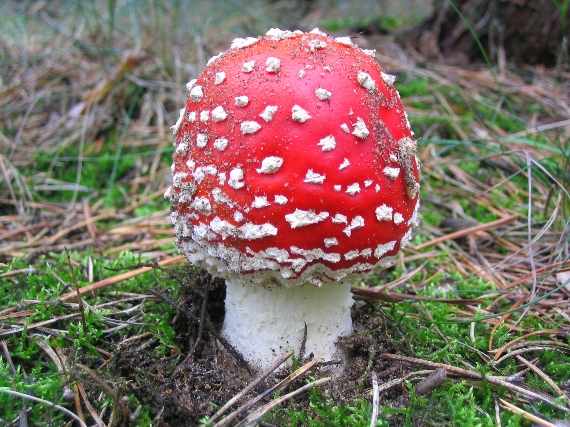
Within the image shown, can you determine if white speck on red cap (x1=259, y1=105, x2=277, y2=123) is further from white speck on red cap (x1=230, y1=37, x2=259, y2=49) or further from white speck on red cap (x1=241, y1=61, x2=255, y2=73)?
white speck on red cap (x1=230, y1=37, x2=259, y2=49)

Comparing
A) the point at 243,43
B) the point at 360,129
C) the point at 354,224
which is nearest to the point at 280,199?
the point at 354,224

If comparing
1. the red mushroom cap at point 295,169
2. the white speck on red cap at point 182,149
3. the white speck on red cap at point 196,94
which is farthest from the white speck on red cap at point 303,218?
the white speck on red cap at point 196,94

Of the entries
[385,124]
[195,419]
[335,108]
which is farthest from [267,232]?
[195,419]

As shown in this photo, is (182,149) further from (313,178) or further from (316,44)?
(316,44)

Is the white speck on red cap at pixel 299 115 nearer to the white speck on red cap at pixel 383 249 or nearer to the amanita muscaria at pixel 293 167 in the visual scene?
the amanita muscaria at pixel 293 167

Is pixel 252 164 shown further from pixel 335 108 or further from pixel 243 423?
pixel 243 423

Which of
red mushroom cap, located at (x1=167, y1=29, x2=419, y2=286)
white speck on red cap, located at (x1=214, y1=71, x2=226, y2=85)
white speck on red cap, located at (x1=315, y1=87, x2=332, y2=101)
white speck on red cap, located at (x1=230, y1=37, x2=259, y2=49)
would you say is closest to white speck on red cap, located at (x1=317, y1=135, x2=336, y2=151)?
red mushroom cap, located at (x1=167, y1=29, x2=419, y2=286)
